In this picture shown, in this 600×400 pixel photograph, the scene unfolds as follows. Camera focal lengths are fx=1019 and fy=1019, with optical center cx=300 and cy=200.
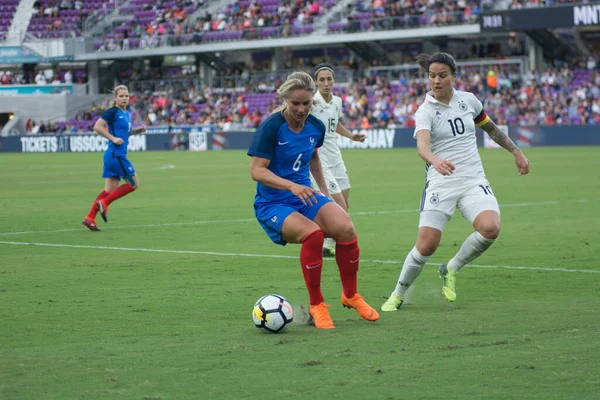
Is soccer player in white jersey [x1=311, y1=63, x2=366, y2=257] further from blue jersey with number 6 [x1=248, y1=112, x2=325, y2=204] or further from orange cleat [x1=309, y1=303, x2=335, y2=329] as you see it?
orange cleat [x1=309, y1=303, x2=335, y2=329]

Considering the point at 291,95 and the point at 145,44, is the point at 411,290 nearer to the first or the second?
the point at 291,95

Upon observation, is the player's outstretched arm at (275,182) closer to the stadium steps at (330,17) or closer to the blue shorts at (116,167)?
the blue shorts at (116,167)

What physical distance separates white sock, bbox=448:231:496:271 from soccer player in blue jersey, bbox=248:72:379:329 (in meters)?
1.30

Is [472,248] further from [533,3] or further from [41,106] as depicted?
[41,106]

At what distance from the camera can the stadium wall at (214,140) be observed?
4425cm

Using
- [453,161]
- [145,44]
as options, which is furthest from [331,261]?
[145,44]

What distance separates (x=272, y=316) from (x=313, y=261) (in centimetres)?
61

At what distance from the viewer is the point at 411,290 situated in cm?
930

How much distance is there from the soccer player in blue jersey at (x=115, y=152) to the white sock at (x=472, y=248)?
849cm

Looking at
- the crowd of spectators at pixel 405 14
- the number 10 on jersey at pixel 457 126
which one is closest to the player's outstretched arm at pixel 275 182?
the number 10 on jersey at pixel 457 126

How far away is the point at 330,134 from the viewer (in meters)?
13.4

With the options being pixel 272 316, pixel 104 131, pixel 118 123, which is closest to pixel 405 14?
A: pixel 118 123

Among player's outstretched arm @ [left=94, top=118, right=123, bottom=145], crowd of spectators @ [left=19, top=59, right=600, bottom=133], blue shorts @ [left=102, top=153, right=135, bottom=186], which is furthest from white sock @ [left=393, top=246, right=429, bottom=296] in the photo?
crowd of spectators @ [left=19, top=59, right=600, bottom=133]

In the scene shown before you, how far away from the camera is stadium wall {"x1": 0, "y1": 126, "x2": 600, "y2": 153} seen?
4425cm
